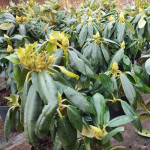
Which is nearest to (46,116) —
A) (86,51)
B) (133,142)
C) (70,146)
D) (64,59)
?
(70,146)

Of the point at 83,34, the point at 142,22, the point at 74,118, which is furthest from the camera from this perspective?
the point at 83,34

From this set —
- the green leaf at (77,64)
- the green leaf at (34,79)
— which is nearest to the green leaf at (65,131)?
the green leaf at (34,79)

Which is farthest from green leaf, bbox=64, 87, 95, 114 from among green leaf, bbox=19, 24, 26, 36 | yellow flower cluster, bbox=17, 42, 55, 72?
green leaf, bbox=19, 24, 26, 36

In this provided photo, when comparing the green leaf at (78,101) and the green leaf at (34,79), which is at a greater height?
the green leaf at (34,79)

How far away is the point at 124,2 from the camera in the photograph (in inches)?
226

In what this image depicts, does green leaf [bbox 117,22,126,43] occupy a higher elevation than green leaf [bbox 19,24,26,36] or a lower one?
lower

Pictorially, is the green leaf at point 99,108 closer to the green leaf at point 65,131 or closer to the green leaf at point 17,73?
the green leaf at point 65,131

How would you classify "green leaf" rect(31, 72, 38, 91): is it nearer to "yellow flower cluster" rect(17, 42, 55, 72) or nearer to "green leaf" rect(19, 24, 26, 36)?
"yellow flower cluster" rect(17, 42, 55, 72)

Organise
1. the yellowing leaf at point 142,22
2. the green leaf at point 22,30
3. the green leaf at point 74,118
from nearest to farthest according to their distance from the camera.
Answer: the green leaf at point 74,118
the green leaf at point 22,30
the yellowing leaf at point 142,22

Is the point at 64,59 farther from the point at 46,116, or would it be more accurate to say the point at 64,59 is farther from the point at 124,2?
the point at 124,2

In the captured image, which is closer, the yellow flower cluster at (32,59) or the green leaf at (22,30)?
the yellow flower cluster at (32,59)

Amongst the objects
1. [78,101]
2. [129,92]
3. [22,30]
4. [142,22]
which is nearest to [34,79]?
[78,101]

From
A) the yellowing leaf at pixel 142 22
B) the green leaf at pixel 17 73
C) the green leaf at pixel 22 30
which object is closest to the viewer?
the green leaf at pixel 17 73

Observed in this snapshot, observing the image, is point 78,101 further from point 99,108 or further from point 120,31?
point 120,31
